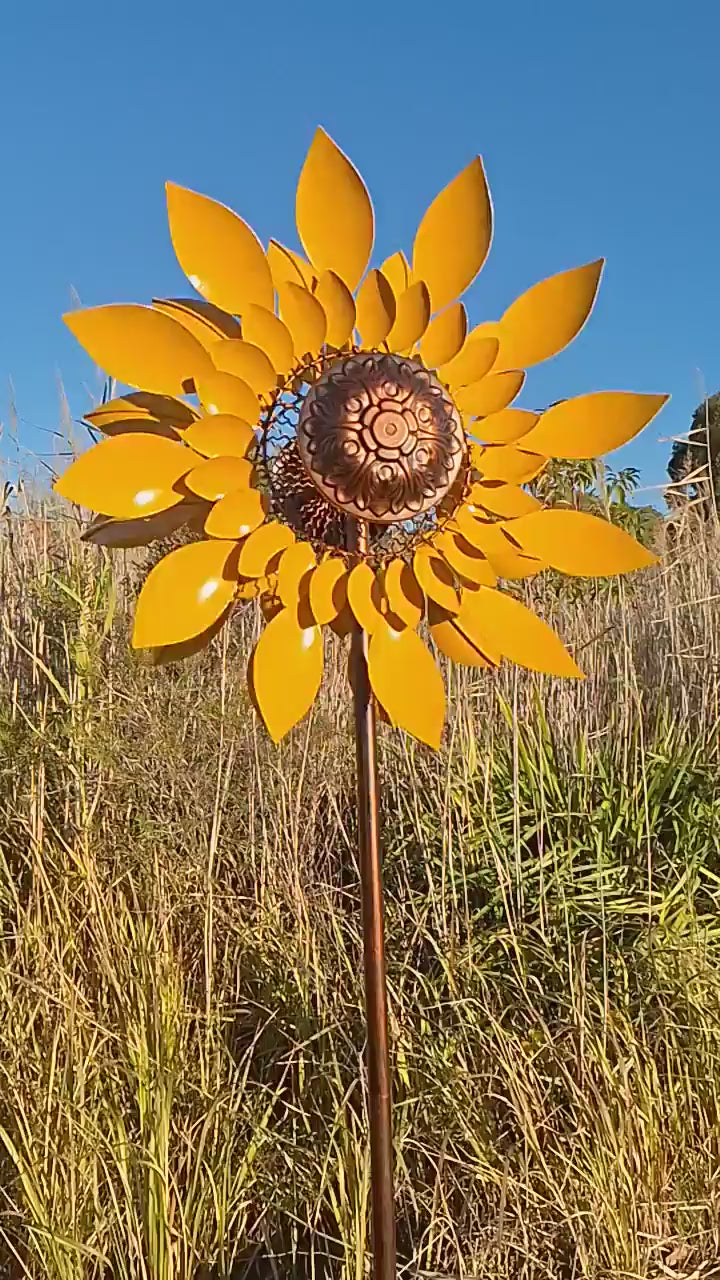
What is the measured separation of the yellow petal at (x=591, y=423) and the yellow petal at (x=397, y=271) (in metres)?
0.13

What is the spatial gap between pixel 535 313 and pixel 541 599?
142cm

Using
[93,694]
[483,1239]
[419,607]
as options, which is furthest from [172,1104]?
[419,607]

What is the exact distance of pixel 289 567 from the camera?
622 millimetres

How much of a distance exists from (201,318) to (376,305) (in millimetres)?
116

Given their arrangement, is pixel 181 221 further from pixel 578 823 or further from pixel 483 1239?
pixel 578 823

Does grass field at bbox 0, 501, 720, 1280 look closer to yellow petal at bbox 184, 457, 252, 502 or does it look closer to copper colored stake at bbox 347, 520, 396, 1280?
copper colored stake at bbox 347, 520, 396, 1280

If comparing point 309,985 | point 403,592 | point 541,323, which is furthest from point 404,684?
point 309,985

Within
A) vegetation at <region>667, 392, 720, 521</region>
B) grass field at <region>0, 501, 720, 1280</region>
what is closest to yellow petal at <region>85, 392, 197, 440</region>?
grass field at <region>0, 501, 720, 1280</region>

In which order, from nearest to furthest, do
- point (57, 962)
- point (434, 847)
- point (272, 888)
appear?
point (57, 962), point (272, 888), point (434, 847)

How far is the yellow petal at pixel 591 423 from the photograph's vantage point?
679 mm

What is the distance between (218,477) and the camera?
2.03 ft

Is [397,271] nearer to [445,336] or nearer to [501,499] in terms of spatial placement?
[445,336]

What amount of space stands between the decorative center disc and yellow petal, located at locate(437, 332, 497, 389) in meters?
0.04

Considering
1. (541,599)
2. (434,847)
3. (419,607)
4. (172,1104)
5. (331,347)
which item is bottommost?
(172,1104)
